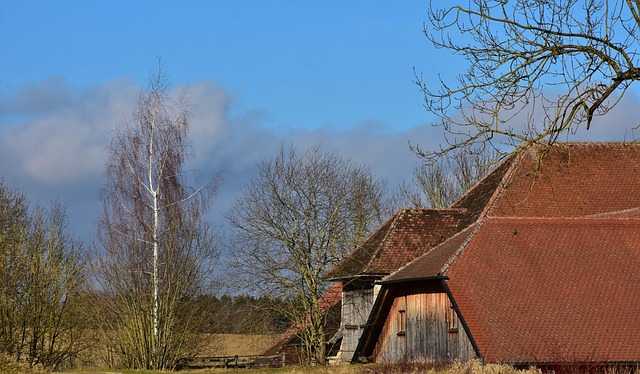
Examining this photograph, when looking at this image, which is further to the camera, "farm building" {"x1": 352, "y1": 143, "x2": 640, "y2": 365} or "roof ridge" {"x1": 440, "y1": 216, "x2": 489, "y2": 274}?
"roof ridge" {"x1": 440, "y1": 216, "x2": 489, "y2": 274}

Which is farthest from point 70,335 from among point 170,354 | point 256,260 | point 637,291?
point 637,291

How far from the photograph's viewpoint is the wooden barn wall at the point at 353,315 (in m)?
35.0

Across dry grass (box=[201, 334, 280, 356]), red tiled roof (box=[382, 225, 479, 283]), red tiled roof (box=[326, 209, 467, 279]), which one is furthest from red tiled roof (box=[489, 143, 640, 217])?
dry grass (box=[201, 334, 280, 356])

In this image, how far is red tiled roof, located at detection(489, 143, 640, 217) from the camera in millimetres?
35312

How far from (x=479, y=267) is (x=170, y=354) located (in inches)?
484

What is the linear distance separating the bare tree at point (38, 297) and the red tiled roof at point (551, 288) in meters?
11.8

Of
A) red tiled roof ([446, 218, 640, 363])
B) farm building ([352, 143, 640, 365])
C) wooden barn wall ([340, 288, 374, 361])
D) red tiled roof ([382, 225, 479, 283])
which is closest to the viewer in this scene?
red tiled roof ([446, 218, 640, 363])

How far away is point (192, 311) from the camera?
35.3m

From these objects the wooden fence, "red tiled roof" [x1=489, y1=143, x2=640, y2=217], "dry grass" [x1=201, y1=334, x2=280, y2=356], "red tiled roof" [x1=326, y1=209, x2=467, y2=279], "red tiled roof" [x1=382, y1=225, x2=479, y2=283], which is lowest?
the wooden fence

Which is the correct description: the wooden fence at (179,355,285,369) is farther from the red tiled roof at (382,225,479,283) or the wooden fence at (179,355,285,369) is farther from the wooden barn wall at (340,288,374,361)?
the red tiled roof at (382,225,479,283)

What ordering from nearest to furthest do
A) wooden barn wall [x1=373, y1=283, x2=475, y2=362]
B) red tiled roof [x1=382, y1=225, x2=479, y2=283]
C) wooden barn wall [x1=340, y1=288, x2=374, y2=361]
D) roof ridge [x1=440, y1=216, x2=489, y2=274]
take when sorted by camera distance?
wooden barn wall [x1=373, y1=283, x2=475, y2=362] → roof ridge [x1=440, y1=216, x2=489, y2=274] → red tiled roof [x1=382, y1=225, x2=479, y2=283] → wooden barn wall [x1=340, y1=288, x2=374, y2=361]

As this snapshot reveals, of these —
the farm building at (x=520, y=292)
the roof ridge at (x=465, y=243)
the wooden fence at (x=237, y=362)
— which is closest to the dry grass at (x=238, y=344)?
the wooden fence at (x=237, y=362)

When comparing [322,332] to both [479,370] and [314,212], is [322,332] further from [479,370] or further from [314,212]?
[479,370]

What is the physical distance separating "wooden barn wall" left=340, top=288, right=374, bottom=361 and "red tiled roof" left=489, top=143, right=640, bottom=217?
5.90 meters
